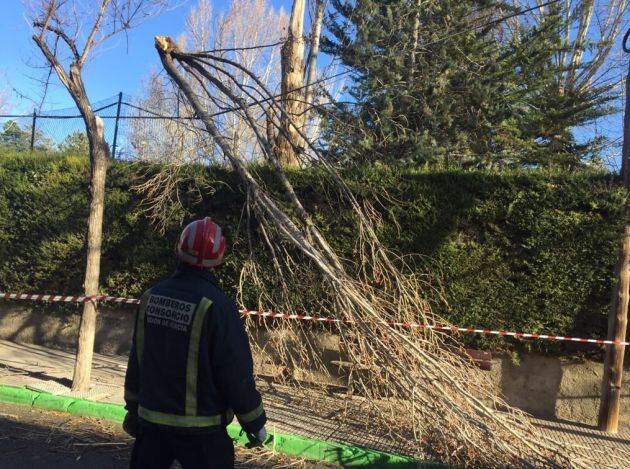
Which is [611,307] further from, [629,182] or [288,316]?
[288,316]

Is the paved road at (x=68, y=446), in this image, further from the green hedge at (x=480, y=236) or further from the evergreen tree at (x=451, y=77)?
the evergreen tree at (x=451, y=77)

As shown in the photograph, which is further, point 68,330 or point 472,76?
point 472,76

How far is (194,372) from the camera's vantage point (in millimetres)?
2256

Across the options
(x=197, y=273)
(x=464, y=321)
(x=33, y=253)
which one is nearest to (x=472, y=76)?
(x=464, y=321)

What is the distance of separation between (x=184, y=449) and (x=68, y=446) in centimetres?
285

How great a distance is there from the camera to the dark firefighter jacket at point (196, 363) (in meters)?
2.24

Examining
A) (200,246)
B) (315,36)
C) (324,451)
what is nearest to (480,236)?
A: (324,451)

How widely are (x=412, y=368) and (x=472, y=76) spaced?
8439mm

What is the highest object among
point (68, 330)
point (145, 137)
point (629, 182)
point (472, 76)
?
point (472, 76)

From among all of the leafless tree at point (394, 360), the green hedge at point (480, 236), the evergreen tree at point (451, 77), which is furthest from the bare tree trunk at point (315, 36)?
the leafless tree at point (394, 360)

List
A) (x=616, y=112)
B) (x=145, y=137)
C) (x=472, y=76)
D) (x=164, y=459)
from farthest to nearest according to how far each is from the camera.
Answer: (x=616, y=112) < (x=472, y=76) < (x=145, y=137) < (x=164, y=459)

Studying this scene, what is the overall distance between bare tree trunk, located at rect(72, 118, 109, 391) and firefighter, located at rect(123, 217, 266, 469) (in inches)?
152

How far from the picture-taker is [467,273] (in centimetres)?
630

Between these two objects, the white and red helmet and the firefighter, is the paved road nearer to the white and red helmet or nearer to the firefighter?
the firefighter
